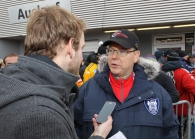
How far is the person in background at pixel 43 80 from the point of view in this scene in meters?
0.93

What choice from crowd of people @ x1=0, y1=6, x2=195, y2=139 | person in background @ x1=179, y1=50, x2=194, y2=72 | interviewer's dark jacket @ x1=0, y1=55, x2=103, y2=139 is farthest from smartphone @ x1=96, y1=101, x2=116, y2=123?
person in background @ x1=179, y1=50, x2=194, y2=72

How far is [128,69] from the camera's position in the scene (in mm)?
2340

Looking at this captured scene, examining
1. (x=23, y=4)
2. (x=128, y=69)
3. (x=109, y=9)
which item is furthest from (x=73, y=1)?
(x=128, y=69)

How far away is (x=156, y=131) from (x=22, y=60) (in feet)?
4.80

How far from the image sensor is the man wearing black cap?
203 centimetres

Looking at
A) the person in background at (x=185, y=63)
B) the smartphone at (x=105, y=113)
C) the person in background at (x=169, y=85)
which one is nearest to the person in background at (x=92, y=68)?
the person in background at (x=169, y=85)

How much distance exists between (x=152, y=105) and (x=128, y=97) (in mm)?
249

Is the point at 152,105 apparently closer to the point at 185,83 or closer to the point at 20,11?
the point at 185,83

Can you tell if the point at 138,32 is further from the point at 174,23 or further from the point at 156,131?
the point at 156,131

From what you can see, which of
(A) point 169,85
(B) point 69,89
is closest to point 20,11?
(A) point 169,85

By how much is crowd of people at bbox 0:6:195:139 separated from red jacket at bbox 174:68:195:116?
2.08m

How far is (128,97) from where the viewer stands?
6.82 ft

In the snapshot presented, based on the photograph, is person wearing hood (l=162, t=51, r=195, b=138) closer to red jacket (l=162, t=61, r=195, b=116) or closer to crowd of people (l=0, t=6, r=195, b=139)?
red jacket (l=162, t=61, r=195, b=116)

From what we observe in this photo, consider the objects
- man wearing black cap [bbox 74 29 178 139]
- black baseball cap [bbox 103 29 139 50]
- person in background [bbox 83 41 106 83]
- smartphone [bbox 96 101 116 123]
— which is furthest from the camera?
person in background [bbox 83 41 106 83]
